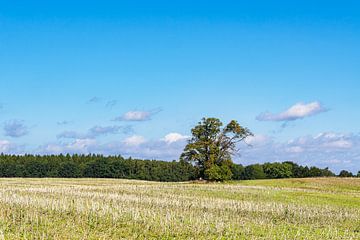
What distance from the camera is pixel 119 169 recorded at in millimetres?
144375

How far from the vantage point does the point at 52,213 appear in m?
24.7

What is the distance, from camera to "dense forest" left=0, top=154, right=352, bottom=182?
13788 centimetres

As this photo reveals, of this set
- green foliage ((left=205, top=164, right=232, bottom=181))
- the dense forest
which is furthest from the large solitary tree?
the dense forest

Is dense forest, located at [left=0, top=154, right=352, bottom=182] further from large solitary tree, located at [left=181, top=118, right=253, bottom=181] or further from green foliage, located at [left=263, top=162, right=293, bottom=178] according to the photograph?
large solitary tree, located at [left=181, top=118, right=253, bottom=181]

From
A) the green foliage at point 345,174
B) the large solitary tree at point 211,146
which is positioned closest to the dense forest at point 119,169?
the green foliage at point 345,174

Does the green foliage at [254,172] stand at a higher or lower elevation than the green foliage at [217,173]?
higher

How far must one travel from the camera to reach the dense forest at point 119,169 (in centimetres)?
13788

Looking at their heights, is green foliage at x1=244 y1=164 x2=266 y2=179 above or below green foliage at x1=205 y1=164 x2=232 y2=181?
above

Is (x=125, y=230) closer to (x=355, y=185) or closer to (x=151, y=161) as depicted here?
(x=355, y=185)

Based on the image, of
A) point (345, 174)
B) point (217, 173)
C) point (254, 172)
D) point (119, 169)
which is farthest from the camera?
point (254, 172)

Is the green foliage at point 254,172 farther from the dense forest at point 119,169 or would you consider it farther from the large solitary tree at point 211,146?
the large solitary tree at point 211,146

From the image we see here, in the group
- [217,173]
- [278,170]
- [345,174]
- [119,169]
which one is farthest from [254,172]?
[217,173]

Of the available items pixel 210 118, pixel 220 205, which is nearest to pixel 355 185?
pixel 210 118

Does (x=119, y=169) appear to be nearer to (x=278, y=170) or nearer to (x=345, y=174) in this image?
(x=278, y=170)
